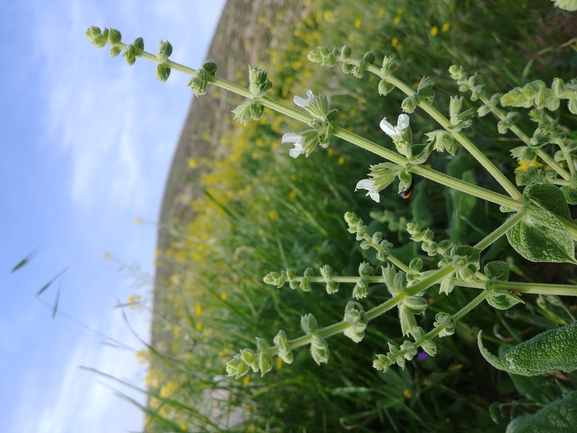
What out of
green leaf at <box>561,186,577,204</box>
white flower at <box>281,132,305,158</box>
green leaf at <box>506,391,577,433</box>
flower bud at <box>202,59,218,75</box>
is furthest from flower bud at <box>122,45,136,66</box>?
green leaf at <box>506,391,577,433</box>

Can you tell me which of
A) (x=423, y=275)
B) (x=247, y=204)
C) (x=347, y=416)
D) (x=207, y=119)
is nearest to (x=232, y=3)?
(x=207, y=119)

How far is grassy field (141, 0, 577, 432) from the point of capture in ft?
6.11

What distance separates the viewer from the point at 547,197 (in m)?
0.86

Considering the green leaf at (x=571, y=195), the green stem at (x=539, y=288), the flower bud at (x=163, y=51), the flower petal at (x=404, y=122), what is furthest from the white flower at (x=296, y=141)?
the green leaf at (x=571, y=195)

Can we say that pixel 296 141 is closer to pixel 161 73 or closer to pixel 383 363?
pixel 161 73

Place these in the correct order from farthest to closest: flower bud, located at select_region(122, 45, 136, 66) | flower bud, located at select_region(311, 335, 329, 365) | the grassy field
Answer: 1. the grassy field
2. flower bud, located at select_region(122, 45, 136, 66)
3. flower bud, located at select_region(311, 335, 329, 365)

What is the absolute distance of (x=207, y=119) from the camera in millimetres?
7855

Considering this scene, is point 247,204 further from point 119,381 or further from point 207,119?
point 207,119

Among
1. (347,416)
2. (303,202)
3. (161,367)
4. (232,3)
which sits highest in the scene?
(232,3)

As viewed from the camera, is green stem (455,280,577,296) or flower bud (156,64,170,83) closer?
green stem (455,280,577,296)

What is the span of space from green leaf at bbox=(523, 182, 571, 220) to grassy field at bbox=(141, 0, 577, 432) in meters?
0.55

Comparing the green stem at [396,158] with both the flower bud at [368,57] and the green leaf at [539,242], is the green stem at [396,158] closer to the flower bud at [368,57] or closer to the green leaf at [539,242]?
the green leaf at [539,242]

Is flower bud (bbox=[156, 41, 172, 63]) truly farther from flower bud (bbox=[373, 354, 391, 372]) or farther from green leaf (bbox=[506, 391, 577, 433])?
green leaf (bbox=[506, 391, 577, 433])

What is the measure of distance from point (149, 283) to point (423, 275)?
3274 millimetres
